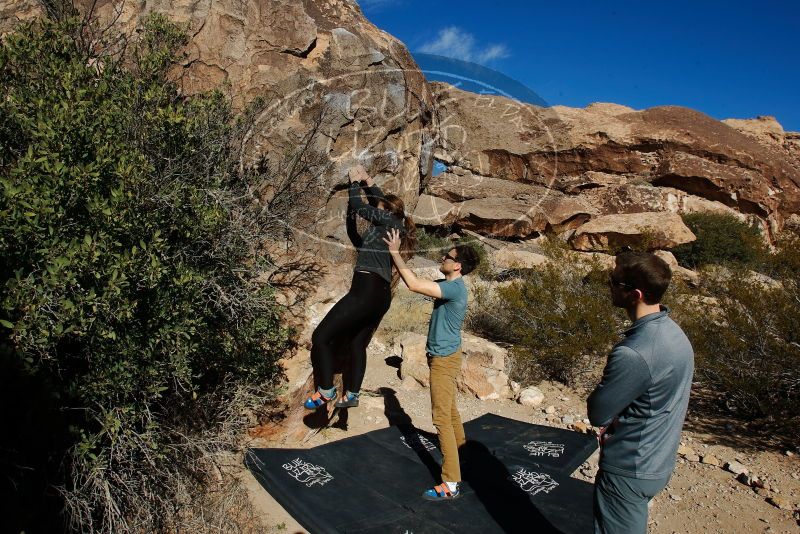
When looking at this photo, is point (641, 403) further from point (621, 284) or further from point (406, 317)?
point (406, 317)

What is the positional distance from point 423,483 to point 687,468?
2444 mm

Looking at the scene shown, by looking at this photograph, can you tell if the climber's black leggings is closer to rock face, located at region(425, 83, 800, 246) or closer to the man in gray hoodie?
the man in gray hoodie

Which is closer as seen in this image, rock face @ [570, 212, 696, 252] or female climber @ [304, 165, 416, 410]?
female climber @ [304, 165, 416, 410]

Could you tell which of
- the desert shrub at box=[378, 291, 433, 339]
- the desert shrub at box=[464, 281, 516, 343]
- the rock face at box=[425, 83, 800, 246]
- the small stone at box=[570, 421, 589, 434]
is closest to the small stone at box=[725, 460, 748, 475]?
the small stone at box=[570, 421, 589, 434]

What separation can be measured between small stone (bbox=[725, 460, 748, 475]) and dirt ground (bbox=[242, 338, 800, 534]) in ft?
0.23

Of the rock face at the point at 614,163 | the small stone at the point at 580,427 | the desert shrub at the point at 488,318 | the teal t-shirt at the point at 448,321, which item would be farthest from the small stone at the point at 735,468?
the rock face at the point at 614,163

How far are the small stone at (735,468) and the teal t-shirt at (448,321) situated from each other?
282 cm

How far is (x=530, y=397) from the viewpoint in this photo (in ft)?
20.8

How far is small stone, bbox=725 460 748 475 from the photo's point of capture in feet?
15.3

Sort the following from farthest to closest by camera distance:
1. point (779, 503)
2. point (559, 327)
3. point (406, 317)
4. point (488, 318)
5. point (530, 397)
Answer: point (488, 318)
point (406, 317)
point (559, 327)
point (530, 397)
point (779, 503)

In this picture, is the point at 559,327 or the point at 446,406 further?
the point at 559,327

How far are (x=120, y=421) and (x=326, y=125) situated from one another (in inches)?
131

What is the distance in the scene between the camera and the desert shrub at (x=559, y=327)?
7094mm

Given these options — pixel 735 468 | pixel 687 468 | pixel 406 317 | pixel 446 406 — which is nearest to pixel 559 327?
pixel 406 317
